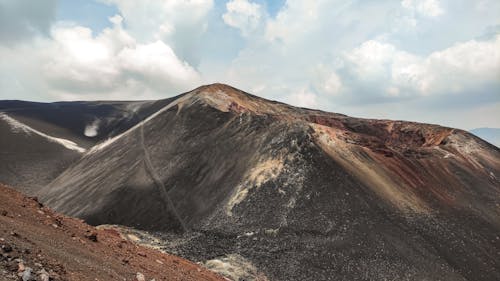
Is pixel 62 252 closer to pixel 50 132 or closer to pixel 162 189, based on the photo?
pixel 162 189

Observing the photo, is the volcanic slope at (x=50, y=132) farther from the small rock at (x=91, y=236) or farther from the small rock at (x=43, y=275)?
the small rock at (x=43, y=275)

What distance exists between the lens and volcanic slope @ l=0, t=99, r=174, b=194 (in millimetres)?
63572

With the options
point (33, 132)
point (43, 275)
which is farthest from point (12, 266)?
point (33, 132)

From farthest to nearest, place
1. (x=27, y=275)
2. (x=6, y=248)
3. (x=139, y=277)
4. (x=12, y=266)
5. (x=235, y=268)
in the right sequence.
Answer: (x=235, y=268), (x=139, y=277), (x=6, y=248), (x=12, y=266), (x=27, y=275)

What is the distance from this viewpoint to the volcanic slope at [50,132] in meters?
63.6

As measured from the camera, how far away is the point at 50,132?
83.2 meters

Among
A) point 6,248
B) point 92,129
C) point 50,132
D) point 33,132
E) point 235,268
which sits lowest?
point 235,268

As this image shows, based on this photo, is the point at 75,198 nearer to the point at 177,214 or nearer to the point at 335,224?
the point at 177,214

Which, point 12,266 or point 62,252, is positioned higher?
point 12,266

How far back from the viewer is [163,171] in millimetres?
42500

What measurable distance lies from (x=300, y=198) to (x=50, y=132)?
6828 centimetres

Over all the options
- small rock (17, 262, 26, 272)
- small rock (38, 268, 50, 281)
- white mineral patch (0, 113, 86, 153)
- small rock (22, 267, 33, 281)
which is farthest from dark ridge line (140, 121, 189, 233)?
white mineral patch (0, 113, 86, 153)

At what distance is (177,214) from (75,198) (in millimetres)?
15661

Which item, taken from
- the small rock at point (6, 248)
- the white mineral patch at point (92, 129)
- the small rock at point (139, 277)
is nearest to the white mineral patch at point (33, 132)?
the white mineral patch at point (92, 129)
